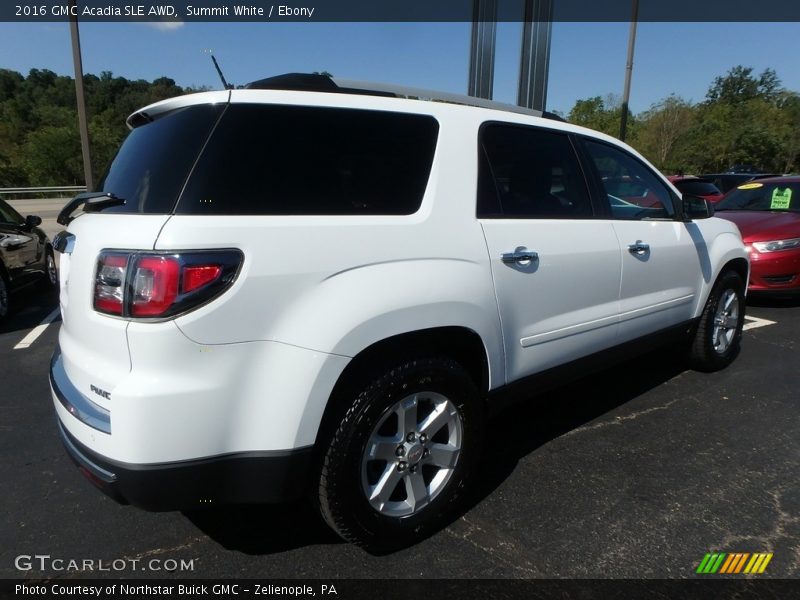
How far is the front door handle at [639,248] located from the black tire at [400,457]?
1.45m

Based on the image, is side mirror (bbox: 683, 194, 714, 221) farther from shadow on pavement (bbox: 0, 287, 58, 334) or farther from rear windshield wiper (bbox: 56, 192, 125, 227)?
shadow on pavement (bbox: 0, 287, 58, 334)

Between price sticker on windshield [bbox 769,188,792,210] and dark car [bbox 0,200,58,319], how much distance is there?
892 cm

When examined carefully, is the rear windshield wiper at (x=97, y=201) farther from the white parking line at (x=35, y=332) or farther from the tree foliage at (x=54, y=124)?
the tree foliage at (x=54, y=124)

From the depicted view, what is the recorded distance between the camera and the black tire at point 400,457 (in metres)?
1.95

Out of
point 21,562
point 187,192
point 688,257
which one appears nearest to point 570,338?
point 688,257

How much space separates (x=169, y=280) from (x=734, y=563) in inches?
96.0

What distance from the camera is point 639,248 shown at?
123 inches

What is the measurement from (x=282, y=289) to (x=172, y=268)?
0.34 metres

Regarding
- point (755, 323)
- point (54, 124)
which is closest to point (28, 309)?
point (755, 323)

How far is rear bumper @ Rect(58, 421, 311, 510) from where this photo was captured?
5.55ft

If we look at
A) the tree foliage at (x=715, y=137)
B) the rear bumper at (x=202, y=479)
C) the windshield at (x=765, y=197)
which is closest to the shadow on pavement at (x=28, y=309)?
the rear bumper at (x=202, y=479)

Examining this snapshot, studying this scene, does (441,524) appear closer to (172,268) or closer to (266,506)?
(266,506)

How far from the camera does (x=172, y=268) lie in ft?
5.31

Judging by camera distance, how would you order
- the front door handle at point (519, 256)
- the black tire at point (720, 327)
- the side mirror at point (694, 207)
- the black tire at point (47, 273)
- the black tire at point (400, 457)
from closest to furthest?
the black tire at point (400, 457) < the front door handle at point (519, 256) < the side mirror at point (694, 207) < the black tire at point (720, 327) < the black tire at point (47, 273)
